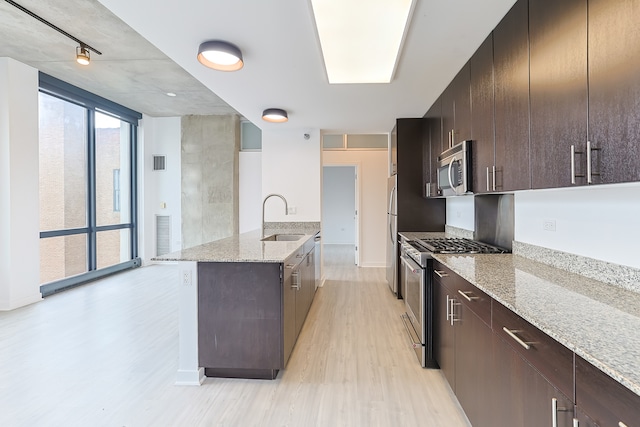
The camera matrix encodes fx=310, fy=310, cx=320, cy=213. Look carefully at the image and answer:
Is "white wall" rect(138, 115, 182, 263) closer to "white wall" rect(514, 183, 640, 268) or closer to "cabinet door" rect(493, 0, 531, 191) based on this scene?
"cabinet door" rect(493, 0, 531, 191)

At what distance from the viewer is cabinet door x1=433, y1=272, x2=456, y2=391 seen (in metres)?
2.00

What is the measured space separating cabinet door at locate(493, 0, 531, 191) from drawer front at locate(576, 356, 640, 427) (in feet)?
3.42

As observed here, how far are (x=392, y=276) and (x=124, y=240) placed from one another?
16.9 feet

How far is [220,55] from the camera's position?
7.18 ft

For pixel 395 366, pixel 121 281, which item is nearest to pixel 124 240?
pixel 121 281

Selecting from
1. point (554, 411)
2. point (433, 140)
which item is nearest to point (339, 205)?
point (433, 140)

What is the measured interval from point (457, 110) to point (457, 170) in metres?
0.56

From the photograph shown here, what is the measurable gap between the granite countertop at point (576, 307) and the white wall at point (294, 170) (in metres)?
3.04

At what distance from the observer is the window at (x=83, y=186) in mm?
4504

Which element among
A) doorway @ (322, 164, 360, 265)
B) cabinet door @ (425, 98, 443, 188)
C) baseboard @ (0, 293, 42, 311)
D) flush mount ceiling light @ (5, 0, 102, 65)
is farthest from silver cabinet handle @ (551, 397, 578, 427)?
doorway @ (322, 164, 360, 265)

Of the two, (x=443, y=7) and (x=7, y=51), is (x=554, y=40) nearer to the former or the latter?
(x=443, y=7)

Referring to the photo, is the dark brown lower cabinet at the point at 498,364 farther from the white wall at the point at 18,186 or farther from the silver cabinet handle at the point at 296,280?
the white wall at the point at 18,186

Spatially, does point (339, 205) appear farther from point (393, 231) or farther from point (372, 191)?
point (393, 231)

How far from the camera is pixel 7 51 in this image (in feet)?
12.0
